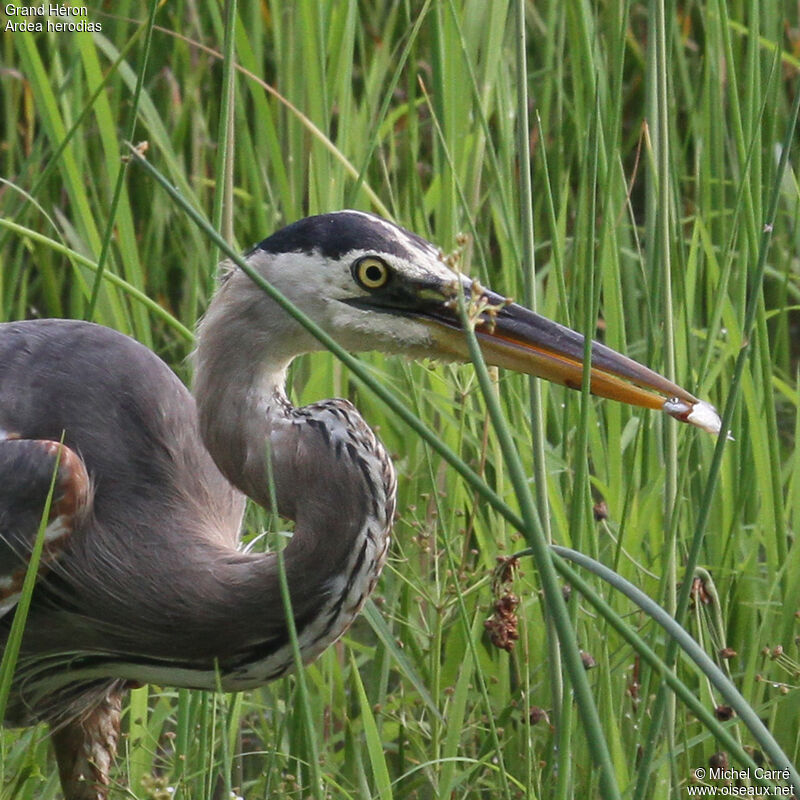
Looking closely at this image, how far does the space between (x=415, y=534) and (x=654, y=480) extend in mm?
371

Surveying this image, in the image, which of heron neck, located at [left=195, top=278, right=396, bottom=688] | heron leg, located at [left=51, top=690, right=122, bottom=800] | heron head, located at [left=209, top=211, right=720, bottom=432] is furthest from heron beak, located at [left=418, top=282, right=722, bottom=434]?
heron leg, located at [left=51, top=690, right=122, bottom=800]

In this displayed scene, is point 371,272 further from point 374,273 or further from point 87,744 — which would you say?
point 87,744

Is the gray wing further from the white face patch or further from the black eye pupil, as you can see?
the black eye pupil

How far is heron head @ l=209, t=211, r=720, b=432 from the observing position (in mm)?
1512

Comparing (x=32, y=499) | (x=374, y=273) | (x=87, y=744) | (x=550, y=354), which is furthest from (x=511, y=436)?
(x=87, y=744)

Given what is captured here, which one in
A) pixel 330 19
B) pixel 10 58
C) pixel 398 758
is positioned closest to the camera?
pixel 398 758

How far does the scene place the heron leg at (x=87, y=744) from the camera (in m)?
2.08

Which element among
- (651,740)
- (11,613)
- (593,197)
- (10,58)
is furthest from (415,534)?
(10,58)

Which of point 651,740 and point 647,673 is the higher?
point 651,740

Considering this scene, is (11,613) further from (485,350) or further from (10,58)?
(10,58)

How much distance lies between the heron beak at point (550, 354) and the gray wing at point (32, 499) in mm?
486

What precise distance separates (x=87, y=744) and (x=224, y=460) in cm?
69

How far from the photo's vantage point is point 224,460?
1.65m

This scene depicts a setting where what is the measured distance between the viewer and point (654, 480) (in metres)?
1.87
